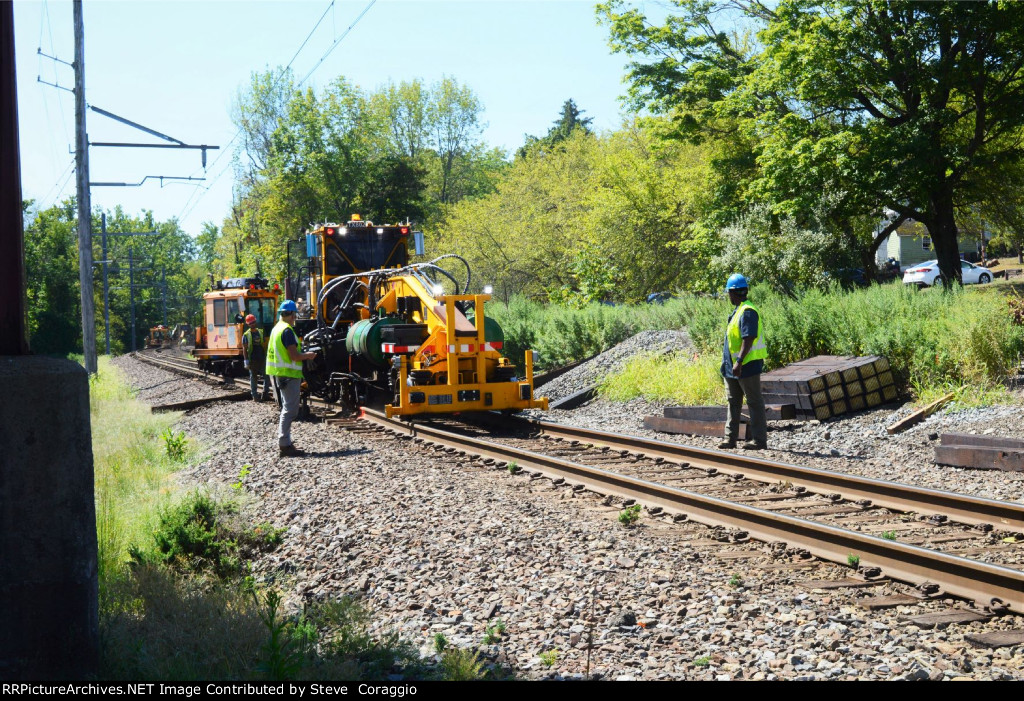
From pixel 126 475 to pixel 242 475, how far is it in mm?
1978

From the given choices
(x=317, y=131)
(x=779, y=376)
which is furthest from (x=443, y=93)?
(x=779, y=376)

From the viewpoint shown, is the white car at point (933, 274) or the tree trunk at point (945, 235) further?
the white car at point (933, 274)

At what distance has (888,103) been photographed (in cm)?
2284

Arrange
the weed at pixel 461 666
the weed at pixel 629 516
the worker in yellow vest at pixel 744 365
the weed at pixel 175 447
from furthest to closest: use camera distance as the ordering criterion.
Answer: the weed at pixel 175 447 < the worker in yellow vest at pixel 744 365 < the weed at pixel 629 516 < the weed at pixel 461 666

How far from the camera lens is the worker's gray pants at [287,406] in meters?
12.1

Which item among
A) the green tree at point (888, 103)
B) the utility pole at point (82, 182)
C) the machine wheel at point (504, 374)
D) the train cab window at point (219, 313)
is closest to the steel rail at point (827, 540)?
the machine wheel at point (504, 374)

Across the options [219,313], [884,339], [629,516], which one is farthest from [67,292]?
[629,516]

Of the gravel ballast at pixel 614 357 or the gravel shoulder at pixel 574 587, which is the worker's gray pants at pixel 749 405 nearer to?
the gravel shoulder at pixel 574 587

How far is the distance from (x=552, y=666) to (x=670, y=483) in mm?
4745

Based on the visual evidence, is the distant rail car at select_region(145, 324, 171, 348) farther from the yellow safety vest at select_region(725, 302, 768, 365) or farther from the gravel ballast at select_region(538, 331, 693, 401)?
the yellow safety vest at select_region(725, 302, 768, 365)

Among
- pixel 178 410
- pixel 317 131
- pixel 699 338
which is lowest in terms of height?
pixel 178 410

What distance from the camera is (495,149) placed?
274 feet

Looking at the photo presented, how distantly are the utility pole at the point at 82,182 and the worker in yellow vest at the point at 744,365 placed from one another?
19.2 meters
